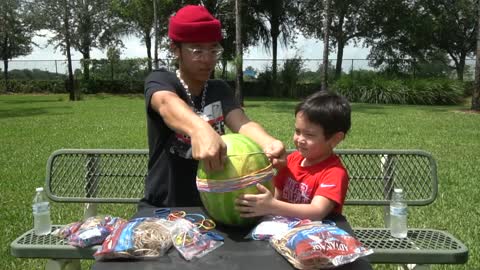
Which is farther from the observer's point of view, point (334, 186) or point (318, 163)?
point (318, 163)

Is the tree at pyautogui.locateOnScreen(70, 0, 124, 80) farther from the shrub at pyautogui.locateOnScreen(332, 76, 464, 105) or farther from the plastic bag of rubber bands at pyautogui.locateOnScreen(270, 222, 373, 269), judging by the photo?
the plastic bag of rubber bands at pyautogui.locateOnScreen(270, 222, 373, 269)

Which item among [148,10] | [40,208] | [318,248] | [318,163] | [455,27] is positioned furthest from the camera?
[455,27]

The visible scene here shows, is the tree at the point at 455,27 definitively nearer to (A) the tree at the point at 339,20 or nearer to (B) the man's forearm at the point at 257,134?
(A) the tree at the point at 339,20

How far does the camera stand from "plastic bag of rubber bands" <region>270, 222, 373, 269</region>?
5.58 ft

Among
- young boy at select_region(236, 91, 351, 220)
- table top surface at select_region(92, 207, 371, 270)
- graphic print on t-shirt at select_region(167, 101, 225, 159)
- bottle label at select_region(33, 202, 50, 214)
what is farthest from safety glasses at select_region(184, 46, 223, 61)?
bottle label at select_region(33, 202, 50, 214)

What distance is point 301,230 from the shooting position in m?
1.86

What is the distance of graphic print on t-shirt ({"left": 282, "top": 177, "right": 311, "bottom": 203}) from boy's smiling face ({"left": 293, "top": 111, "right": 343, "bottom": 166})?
16 centimetres

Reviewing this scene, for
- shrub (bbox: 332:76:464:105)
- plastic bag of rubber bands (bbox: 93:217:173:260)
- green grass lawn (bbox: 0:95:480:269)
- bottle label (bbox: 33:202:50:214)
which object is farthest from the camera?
shrub (bbox: 332:76:464:105)

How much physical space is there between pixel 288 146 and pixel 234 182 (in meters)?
6.89

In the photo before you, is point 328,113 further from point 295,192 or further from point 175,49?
point 175,49

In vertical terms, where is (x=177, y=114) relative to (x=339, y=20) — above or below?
below

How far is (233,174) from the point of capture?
199 centimetres

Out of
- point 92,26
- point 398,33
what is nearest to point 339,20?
point 398,33

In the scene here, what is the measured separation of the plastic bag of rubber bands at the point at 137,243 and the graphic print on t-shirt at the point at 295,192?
0.77m
